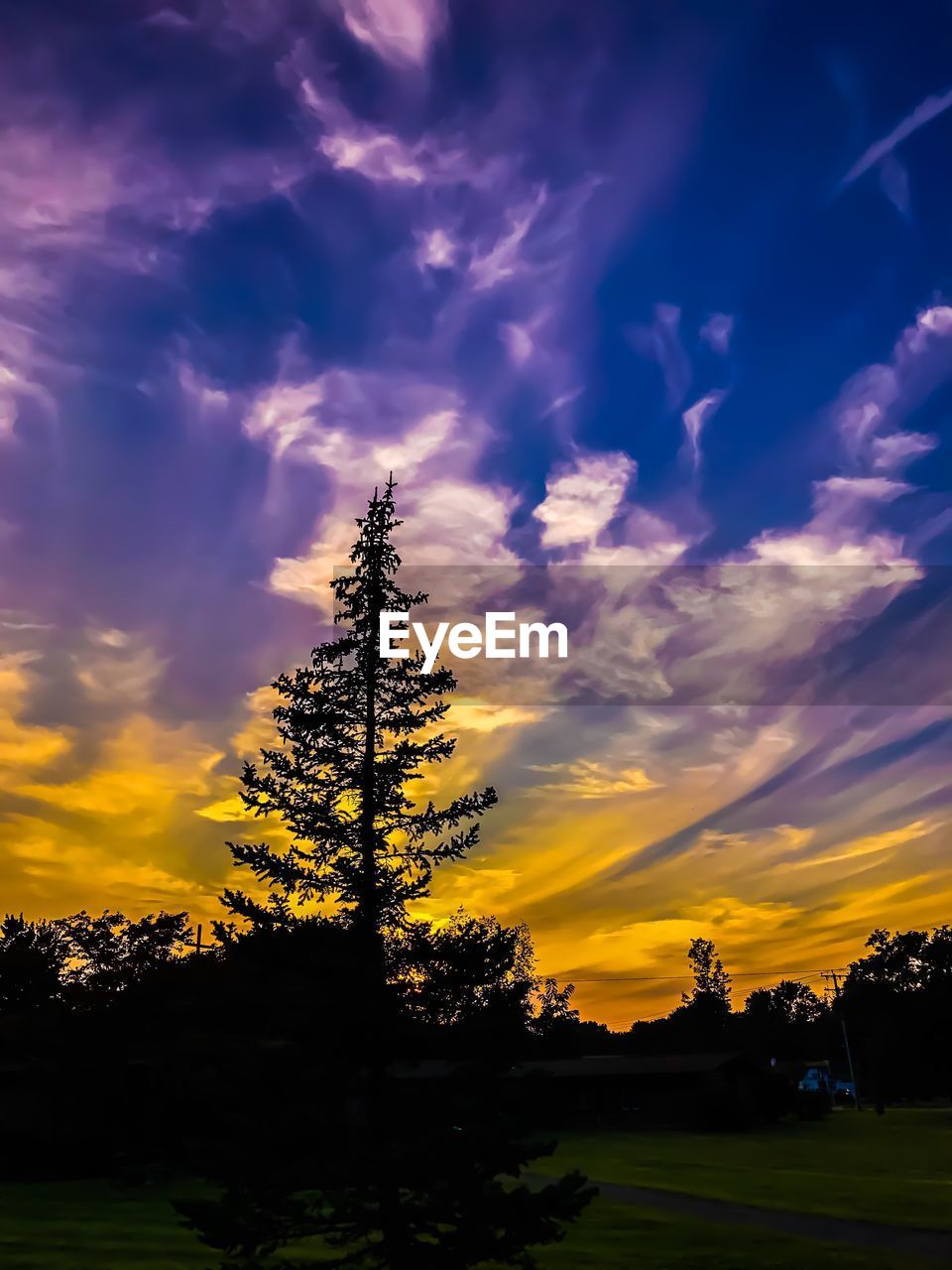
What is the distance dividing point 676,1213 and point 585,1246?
646 centimetres

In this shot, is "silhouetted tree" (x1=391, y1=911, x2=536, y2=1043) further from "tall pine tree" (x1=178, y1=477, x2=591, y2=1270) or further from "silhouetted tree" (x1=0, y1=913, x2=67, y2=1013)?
"silhouetted tree" (x1=0, y1=913, x2=67, y2=1013)

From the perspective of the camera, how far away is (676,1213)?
28172 millimetres

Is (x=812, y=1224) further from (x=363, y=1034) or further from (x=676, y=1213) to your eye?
(x=363, y=1034)

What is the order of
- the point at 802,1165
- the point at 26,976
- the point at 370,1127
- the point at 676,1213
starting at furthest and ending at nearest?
the point at 26,976, the point at 802,1165, the point at 676,1213, the point at 370,1127

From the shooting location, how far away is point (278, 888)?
16109mm

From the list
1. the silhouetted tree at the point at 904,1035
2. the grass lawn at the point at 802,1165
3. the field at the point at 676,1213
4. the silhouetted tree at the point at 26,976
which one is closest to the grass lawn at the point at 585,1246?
the field at the point at 676,1213

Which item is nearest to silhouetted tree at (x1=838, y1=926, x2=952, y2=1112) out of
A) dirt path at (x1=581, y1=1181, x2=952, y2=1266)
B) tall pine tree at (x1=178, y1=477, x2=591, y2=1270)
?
dirt path at (x1=581, y1=1181, x2=952, y2=1266)

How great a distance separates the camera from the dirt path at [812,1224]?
22.2 meters

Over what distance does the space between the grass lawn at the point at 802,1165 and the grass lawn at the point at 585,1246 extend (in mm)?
4924

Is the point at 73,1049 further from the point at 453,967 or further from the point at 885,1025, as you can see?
the point at 885,1025

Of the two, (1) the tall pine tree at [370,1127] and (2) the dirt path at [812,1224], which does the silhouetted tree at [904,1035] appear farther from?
(1) the tall pine tree at [370,1127]

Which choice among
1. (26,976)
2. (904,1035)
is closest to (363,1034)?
(26,976)

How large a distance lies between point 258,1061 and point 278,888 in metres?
2.81

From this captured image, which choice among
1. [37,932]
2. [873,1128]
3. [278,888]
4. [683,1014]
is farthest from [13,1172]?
[683,1014]
